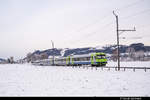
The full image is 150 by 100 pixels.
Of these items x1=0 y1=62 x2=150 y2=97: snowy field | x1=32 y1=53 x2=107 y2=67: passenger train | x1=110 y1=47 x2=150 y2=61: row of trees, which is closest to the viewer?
x1=0 y1=62 x2=150 y2=97: snowy field

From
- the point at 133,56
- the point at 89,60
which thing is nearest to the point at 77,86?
the point at 89,60

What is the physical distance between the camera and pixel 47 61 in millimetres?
73188

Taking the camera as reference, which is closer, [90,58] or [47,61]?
[90,58]

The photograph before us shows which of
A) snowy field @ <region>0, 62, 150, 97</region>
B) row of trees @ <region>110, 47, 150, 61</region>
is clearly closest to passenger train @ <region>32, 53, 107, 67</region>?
snowy field @ <region>0, 62, 150, 97</region>

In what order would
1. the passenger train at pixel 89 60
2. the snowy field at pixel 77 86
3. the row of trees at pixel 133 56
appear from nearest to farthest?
the snowy field at pixel 77 86 → the passenger train at pixel 89 60 → the row of trees at pixel 133 56

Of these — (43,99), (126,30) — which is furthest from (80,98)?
(126,30)

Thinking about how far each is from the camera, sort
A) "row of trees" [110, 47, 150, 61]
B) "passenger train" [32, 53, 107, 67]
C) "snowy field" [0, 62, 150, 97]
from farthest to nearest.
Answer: "row of trees" [110, 47, 150, 61] < "passenger train" [32, 53, 107, 67] < "snowy field" [0, 62, 150, 97]

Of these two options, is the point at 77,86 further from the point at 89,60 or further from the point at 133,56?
the point at 133,56

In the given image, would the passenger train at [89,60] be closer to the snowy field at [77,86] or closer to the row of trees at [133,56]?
the snowy field at [77,86]

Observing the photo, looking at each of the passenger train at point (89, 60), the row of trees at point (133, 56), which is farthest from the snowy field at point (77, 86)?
the row of trees at point (133, 56)

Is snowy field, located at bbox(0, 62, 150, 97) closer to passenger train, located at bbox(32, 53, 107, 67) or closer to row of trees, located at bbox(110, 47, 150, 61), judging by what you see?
passenger train, located at bbox(32, 53, 107, 67)

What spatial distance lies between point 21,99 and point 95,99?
3.76 m

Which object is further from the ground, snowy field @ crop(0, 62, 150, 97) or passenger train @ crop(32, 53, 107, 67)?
passenger train @ crop(32, 53, 107, 67)

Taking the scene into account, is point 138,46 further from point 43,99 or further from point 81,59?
point 43,99
